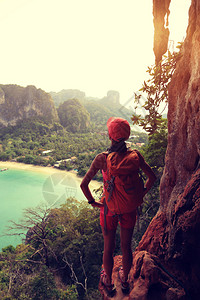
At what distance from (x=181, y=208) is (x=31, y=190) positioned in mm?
27729

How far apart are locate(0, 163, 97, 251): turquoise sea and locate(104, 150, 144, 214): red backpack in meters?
19.4

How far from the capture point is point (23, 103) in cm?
6244

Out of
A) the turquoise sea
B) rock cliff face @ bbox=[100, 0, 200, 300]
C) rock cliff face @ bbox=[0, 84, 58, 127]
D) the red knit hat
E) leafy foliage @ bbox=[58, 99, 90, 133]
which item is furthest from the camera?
leafy foliage @ bbox=[58, 99, 90, 133]

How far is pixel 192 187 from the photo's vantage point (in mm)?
1771

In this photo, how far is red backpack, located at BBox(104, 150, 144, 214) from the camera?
1.81m

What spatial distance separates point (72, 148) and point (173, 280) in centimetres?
4061

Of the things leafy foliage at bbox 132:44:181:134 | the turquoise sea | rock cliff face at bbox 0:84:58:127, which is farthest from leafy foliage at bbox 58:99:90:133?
leafy foliage at bbox 132:44:181:134

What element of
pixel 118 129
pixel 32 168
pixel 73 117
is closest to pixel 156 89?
pixel 118 129

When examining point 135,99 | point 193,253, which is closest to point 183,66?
point 135,99

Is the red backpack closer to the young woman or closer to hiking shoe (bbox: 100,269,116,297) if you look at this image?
the young woman

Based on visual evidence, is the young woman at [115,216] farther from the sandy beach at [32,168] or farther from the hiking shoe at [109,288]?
the sandy beach at [32,168]

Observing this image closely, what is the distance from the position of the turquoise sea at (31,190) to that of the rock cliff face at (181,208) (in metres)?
19.1

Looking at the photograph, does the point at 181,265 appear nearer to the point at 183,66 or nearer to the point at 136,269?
the point at 136,269

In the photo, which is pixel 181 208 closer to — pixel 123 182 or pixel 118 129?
pixel 123 182
